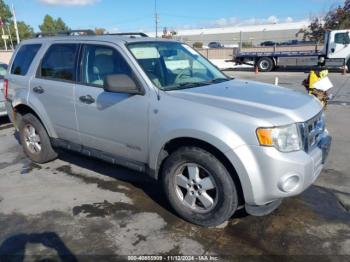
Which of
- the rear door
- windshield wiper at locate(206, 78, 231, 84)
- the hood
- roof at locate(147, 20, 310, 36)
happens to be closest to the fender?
the rear door

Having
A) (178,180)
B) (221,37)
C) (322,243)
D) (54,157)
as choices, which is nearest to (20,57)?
(54,157)

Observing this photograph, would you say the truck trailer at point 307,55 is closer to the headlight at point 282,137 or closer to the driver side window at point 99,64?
the driver side window at point 99,64

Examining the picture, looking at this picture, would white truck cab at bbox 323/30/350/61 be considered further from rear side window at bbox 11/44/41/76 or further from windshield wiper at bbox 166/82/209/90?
rear side window at bbox 11/44/41/76

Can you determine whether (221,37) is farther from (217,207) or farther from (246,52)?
(217,207)

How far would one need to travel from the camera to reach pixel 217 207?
3402mm

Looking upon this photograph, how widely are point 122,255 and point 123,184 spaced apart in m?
1.63

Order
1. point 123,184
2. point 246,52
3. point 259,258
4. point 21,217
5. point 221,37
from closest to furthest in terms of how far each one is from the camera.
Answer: point 259,258, point 21,217, point 123,184, point 246,52, point 221,37

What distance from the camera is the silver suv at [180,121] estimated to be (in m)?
3.09

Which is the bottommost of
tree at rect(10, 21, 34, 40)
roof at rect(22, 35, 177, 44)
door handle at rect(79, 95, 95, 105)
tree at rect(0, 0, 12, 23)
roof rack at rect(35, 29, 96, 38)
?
door handle at rect(79, 95, 95, 105)

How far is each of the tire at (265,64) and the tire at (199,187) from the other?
815 inches

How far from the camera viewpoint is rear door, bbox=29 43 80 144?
457cm

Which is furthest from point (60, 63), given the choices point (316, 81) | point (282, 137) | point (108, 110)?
point (316, 81)

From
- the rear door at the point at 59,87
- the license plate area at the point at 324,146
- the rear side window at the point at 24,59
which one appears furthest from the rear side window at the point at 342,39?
the rear door at the point at 59,87

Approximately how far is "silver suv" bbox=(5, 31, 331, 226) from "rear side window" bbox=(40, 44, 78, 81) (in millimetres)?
15
